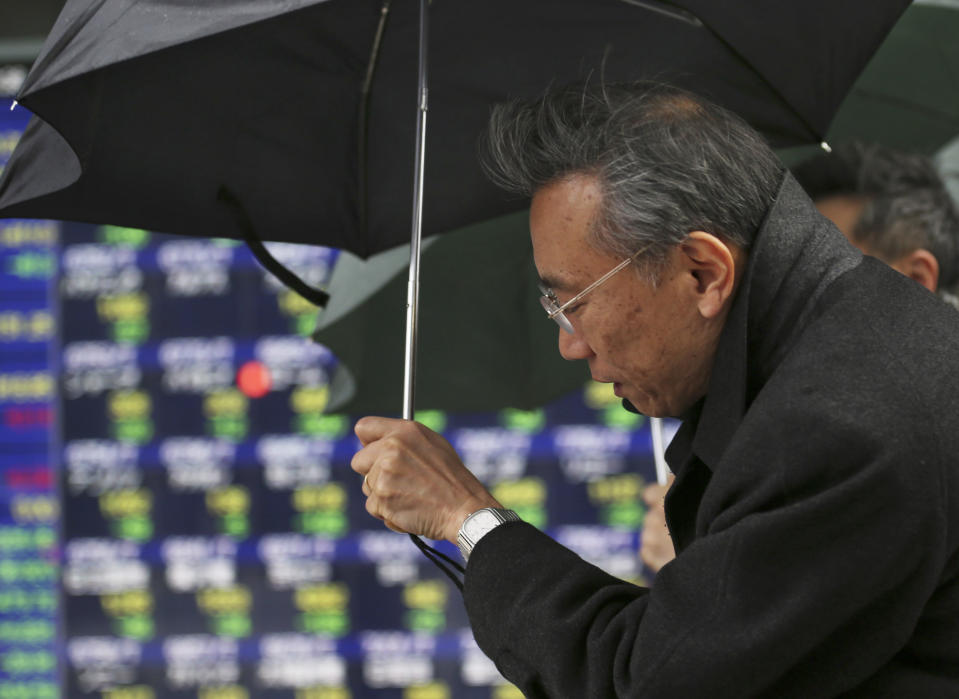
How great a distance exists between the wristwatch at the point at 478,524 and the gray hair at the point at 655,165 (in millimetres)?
304

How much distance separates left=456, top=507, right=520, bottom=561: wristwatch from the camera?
4.06ft

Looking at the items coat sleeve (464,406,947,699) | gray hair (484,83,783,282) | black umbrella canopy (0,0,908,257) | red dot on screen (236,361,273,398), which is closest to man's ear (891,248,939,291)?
black umbrella canopy (0,0,908,257)

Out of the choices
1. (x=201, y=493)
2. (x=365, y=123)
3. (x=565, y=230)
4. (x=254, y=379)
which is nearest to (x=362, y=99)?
(x=365, y=123)

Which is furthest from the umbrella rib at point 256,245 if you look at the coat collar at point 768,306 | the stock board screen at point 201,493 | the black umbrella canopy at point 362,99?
the stock board screen at point 201,493

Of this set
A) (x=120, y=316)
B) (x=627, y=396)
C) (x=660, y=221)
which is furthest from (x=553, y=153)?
(x=120, y=316)

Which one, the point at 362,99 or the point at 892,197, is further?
the point at 892,197

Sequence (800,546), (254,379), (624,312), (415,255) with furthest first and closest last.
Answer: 1. (254,379)
2. (415,255)
3. (624,312)
4. (800,546)

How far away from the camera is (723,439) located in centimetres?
119

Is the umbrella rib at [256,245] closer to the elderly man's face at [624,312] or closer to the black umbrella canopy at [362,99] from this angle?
the black umbrella canopy at [362,99]

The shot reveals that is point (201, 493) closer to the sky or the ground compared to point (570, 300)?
closer to the ground

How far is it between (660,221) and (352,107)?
66 cm

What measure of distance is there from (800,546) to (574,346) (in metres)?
0.45

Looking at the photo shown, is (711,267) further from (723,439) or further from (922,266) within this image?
(922,266)

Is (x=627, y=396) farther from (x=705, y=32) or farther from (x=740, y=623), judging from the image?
(x=705, y=32)
